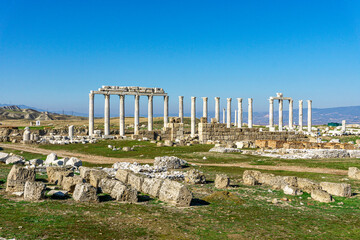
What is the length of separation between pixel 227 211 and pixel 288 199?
3388mm

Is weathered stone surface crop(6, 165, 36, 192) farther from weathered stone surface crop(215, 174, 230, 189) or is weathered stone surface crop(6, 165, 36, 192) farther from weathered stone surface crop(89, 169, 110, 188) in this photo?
weathered stone surface crop(215, 174, 230, 189)

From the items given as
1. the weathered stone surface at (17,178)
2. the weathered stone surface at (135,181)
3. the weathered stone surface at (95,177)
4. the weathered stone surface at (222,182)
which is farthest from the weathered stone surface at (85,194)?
the weathered stone surface at (222,182)

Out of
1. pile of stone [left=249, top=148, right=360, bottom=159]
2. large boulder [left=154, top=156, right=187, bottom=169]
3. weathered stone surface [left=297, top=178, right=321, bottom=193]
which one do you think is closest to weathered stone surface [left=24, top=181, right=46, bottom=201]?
weathered stone surface [left=297, top=178, right=321, bottom=193]

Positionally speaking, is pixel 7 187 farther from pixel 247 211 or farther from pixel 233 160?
pixel 233 160

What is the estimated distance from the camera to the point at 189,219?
36.1 feet

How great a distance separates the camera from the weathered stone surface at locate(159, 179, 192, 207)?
1266cm

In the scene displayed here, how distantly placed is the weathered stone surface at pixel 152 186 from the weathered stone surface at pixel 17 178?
15.1 ft

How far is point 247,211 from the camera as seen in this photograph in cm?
1236

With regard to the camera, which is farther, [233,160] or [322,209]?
[233,160]

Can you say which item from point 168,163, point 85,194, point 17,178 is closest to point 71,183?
point 85,194

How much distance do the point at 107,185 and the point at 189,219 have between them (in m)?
4.66

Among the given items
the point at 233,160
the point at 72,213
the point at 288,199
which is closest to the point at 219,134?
the point at 233,160

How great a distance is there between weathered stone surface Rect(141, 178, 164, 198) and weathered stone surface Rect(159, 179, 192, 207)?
0.52 metres

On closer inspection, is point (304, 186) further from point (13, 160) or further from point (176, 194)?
point (13, 160)
